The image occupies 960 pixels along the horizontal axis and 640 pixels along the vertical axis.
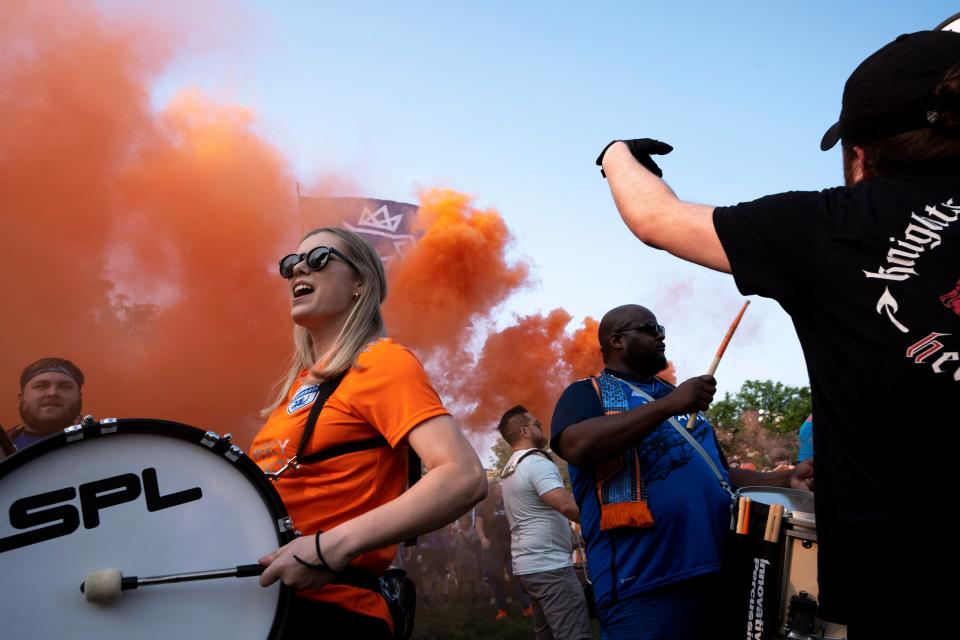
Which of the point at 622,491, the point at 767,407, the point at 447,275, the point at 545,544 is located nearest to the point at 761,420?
the point at 767,407

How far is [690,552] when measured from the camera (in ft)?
11.6

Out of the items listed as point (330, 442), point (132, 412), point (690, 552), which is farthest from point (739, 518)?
point (132, 412)

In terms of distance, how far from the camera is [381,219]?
20.5 metres

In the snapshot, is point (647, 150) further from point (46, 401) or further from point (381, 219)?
point (381, 219)

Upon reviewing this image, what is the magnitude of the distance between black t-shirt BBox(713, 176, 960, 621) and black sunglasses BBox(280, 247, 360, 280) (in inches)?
63.9

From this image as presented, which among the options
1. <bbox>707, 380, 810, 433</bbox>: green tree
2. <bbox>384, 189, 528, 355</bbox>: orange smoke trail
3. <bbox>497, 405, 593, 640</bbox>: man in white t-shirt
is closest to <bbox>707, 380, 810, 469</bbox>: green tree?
<bbox>707, 380, 810, 433</bbox>: green tree

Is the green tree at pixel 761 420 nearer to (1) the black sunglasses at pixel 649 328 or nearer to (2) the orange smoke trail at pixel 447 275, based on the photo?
(2) the orange smoke trail at pixel 447 275

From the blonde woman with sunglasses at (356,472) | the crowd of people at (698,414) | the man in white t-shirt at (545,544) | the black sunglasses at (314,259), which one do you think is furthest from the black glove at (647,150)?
the man in white t-shirt at (545,544)

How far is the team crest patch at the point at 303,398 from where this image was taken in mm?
2648

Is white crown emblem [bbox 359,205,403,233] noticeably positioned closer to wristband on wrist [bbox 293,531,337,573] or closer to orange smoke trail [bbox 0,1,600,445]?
orange smoke trail [bbox 0,1,600,445]

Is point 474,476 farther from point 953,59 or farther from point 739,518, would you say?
point 953,59

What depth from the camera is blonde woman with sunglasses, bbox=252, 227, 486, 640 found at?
86.8 inches

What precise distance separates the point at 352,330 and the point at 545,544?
4353 millimetres

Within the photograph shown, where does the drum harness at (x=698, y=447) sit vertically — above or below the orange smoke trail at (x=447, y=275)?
below
